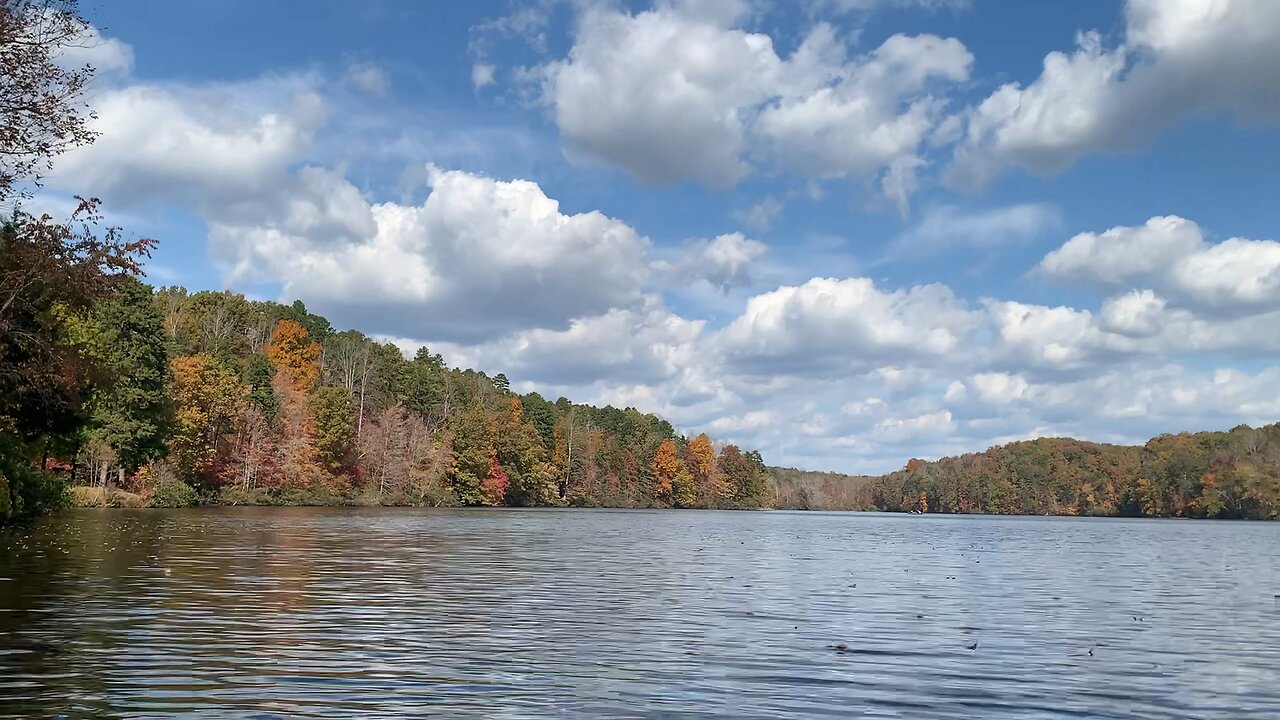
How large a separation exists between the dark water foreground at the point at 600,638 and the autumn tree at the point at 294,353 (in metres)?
105

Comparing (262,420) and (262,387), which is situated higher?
(262,387)

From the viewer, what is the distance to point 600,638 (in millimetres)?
19750

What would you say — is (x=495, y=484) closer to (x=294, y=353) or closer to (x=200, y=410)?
(x=294, y=353)

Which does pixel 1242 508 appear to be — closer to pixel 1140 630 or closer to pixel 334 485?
pixel 334 485

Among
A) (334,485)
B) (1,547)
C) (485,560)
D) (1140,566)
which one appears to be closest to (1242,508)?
(334,485)

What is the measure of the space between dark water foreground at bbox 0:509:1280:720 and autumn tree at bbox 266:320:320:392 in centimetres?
10537

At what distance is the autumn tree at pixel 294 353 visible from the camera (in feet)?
470

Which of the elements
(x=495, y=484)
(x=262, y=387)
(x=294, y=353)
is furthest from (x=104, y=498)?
(x=495, y=484)

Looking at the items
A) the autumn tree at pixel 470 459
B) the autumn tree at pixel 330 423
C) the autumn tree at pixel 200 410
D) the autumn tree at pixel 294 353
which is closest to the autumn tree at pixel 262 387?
Answer: the autumn tree at pixel 330 423

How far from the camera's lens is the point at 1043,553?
57438 millimetres

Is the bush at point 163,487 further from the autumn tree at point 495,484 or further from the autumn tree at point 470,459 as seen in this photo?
the autumn tree at point 495,484

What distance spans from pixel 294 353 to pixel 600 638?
452ft

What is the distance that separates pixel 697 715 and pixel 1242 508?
213184 millimetres

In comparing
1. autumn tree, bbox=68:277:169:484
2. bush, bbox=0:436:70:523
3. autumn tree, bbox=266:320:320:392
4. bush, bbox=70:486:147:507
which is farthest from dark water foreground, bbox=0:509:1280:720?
autumn tree, bbox=266:320:320:392
